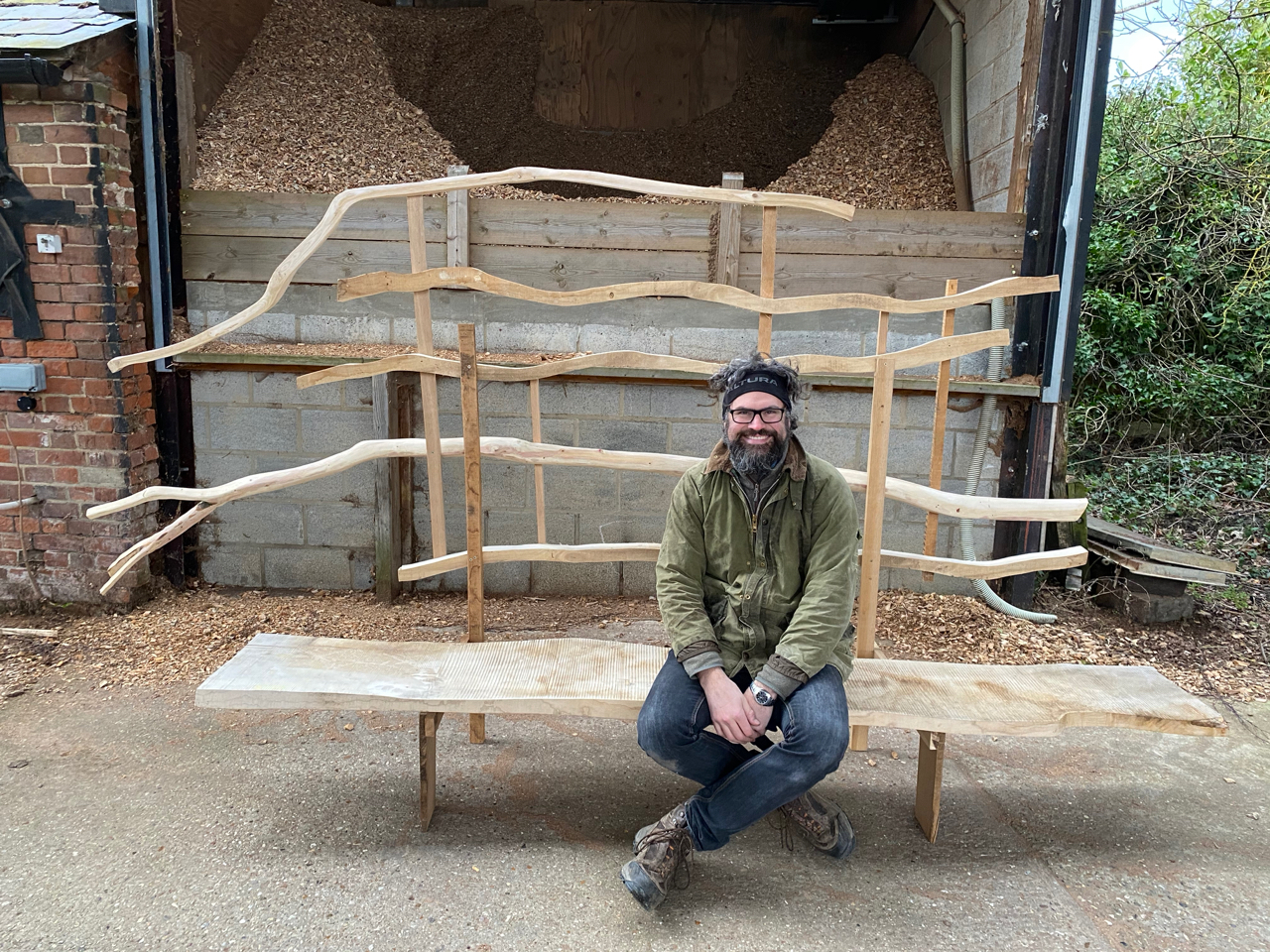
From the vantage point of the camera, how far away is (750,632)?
2.25m

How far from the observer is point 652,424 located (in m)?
4.32

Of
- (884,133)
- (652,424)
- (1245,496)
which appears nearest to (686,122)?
(884,133)

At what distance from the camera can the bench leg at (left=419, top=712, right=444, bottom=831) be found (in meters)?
2.45

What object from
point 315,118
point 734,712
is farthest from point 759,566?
point 315,118

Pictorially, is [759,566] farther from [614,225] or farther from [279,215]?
[279,215]

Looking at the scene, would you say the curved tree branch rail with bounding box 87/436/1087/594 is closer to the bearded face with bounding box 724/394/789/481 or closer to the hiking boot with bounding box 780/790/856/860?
the bearded face with bounding box 724/394/789/481

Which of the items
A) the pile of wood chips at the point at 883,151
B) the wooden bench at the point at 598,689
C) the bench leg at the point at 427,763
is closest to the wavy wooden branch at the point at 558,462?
the wooden bench at the point at 598,689

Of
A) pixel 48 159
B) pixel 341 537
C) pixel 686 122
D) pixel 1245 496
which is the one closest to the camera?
pixel 48 159

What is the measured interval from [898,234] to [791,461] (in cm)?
250

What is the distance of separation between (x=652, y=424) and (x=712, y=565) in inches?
80.8

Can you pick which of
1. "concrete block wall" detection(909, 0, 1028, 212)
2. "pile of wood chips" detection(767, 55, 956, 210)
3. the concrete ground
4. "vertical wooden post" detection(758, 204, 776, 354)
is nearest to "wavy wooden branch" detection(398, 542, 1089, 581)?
the concrete ground

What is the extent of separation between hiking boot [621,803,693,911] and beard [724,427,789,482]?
0.93 m

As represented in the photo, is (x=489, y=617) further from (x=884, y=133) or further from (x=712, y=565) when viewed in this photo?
(x=884, y=133)

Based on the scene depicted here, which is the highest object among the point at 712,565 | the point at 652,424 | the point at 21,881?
the point at 652,424
